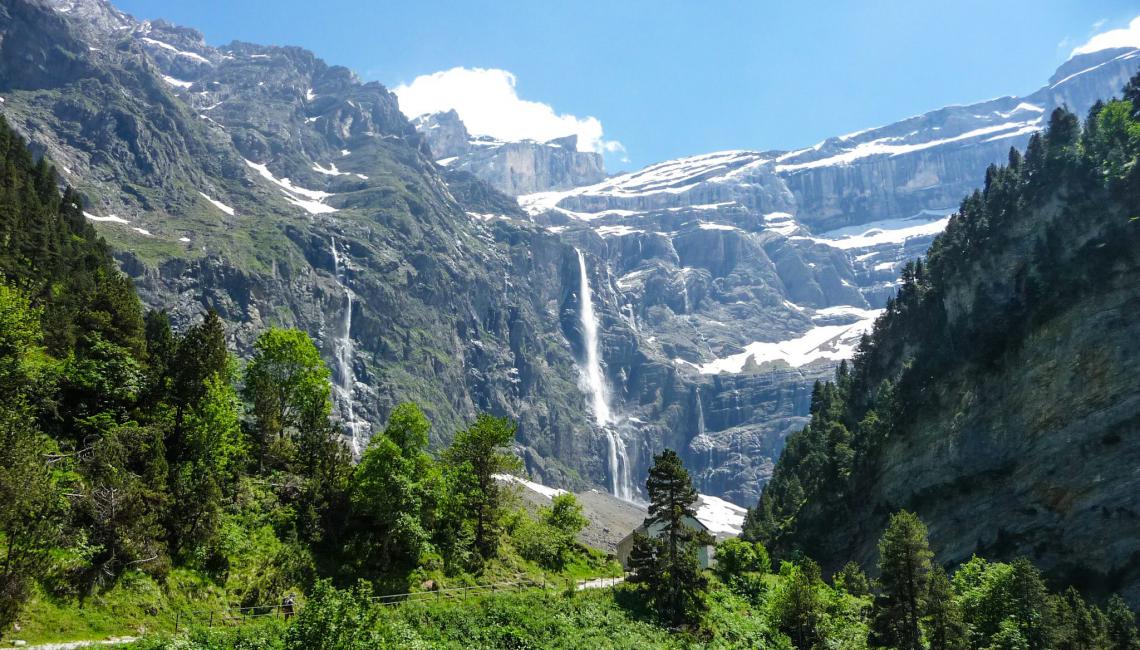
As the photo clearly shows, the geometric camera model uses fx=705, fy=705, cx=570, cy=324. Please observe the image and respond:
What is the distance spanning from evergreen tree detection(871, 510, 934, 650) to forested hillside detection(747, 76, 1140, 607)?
33230 millimetres

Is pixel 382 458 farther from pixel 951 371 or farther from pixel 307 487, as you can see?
pixel 951 371

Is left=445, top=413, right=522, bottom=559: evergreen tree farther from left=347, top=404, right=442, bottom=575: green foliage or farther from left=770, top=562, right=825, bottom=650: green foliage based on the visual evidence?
left=770, top=562, right=825, bottom=650: green foliage

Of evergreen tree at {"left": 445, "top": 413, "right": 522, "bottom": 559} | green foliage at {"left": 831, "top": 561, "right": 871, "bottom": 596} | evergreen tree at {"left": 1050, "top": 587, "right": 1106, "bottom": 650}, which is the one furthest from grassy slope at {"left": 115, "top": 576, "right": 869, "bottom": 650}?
green foliage at {"left": 831, "top": 561, "right": 871, "bottom": 596}

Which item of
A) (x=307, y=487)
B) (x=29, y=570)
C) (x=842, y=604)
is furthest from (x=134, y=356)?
(x=842, y=604)

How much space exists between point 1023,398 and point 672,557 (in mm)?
55645

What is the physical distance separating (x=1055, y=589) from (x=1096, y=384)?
69.3 ft

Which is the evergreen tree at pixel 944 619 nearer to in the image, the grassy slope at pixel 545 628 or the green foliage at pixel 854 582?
the grassy slope at pixel 545 628

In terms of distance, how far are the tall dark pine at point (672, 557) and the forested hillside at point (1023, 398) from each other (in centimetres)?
4442

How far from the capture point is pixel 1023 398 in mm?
79875

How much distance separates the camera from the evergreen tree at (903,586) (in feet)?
147

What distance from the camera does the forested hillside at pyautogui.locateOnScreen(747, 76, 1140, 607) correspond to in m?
69.6

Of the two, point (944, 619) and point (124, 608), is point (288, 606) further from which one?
point (944, 619)

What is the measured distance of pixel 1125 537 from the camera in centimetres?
6531

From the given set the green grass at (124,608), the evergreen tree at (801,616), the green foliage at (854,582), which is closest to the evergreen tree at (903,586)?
the evergreen tree at (801,616)
